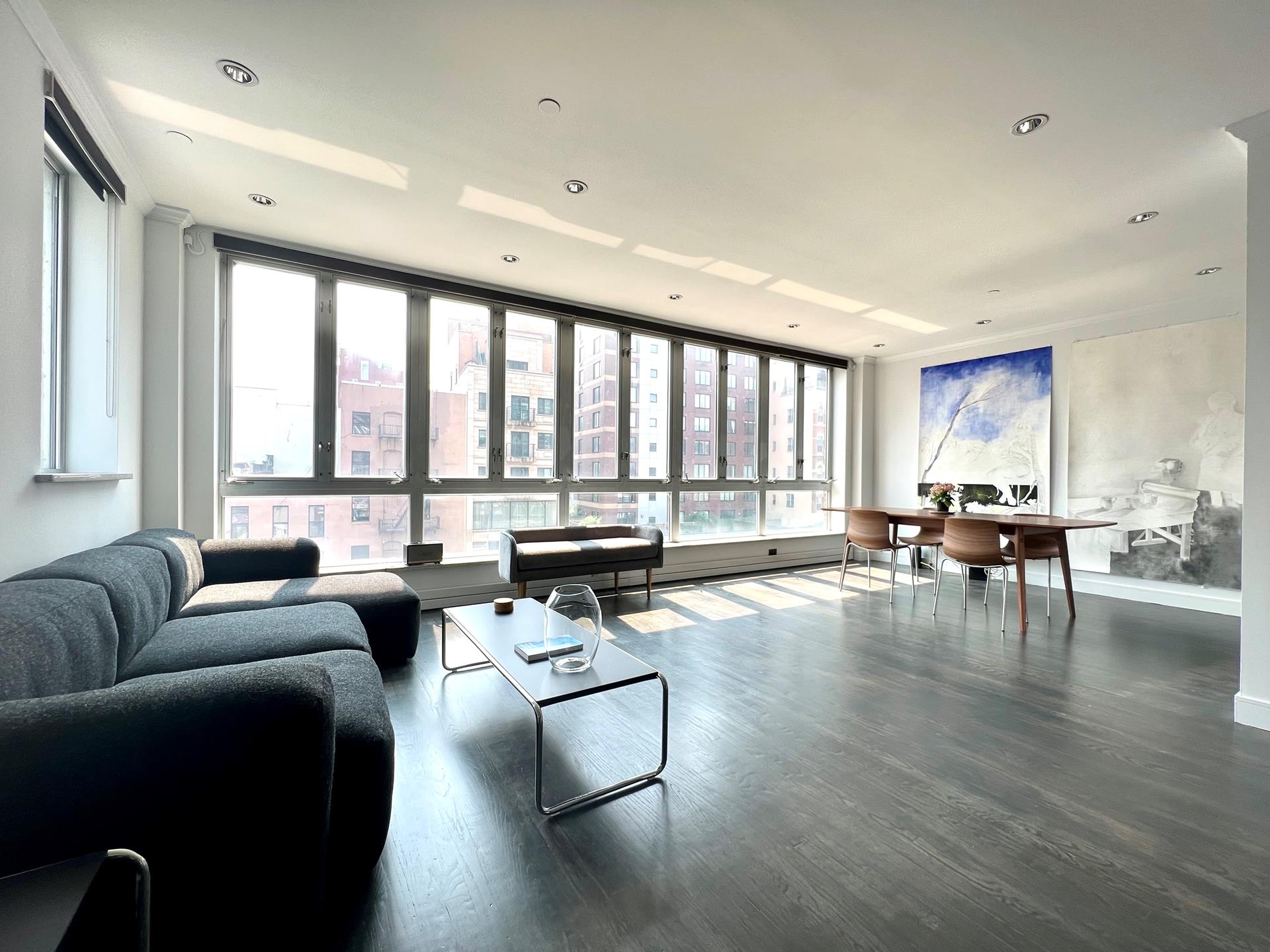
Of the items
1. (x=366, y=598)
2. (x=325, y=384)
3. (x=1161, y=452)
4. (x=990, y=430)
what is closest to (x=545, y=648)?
(x=366, y=598)

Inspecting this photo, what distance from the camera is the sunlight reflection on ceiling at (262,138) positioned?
2.51m

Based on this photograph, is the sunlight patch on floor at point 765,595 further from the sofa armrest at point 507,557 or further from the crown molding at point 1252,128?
the crown molding at point 1252,128

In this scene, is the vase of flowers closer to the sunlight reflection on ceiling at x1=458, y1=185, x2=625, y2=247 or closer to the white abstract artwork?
the white abstract artwork

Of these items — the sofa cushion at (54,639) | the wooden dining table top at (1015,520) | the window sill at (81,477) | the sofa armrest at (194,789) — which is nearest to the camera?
the sofa armrest at (194,789)

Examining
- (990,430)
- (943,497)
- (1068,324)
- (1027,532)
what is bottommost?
(1027,532)

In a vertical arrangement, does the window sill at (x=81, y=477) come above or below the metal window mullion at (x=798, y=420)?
below

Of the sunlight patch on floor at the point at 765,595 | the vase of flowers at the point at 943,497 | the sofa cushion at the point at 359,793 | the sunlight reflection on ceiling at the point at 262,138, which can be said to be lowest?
the sunlight patch on floor at the point at 765,595

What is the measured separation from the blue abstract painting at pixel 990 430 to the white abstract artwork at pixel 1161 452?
11.9 inches

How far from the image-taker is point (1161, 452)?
5.12 metres

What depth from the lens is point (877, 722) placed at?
2.60m

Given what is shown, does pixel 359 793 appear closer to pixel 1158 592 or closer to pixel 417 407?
pixel 417 407

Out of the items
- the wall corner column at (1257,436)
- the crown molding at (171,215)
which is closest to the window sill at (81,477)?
the crown molding at (171,215)

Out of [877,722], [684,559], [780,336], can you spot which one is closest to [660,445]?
[684,559]

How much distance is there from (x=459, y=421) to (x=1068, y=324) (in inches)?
246
